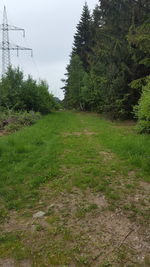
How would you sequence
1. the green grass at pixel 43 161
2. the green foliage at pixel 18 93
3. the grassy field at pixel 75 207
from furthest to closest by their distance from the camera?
the green foliage at pixel 18 93 → the green grass at pixel 43 161 → the grassy field at pixel 75 207

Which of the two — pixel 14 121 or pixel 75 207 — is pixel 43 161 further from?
pixel 14 121

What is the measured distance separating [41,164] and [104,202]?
6.80 ft

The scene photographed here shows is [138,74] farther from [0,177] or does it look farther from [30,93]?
[0,177]

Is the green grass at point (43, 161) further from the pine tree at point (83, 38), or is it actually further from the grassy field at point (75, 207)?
the pine tree at point (83, 38)

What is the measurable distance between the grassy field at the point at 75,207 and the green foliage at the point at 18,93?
9.07 metres

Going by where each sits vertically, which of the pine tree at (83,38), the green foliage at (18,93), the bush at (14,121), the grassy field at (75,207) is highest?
the pine tree at (83,38)

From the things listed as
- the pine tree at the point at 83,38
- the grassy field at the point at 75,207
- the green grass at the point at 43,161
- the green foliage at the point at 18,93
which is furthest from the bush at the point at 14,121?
the pine tree at the point at 83,38

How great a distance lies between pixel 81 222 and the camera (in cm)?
271

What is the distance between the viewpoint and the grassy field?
2.17 m

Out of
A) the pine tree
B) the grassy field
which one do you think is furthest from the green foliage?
the pine tree

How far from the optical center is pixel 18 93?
14.6 m

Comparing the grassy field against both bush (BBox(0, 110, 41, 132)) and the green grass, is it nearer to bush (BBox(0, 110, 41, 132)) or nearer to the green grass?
the green grass

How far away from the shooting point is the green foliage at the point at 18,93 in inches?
556

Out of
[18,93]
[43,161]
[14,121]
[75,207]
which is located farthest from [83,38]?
[75,207]
